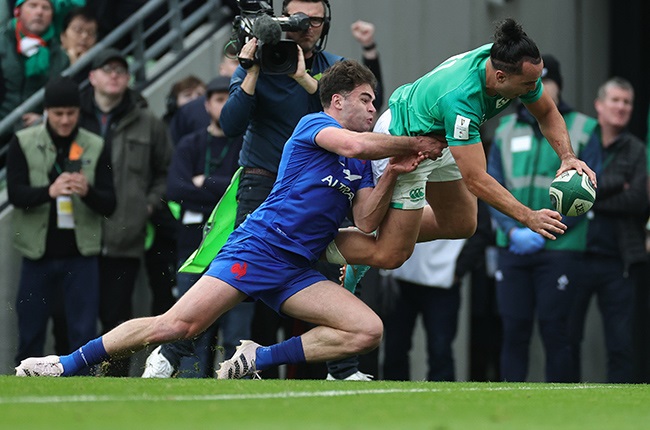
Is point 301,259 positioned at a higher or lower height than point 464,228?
lower

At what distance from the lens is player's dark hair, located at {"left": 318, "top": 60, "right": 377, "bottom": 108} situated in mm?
7790

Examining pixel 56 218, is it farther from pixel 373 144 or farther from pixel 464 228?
pixel 373 144

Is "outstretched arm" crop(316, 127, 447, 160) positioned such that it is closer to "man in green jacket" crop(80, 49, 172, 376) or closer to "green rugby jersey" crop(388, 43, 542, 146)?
"green rugby jersey" crop(388, 43, 542, 146)

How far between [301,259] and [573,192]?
1562 millimetres

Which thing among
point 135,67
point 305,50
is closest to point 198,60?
point 135,67

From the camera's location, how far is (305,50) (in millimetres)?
8539

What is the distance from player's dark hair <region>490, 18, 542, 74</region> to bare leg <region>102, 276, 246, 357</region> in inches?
75.5

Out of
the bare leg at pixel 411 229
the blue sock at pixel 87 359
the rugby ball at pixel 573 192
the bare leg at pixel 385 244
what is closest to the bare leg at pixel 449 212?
Result: the bare leg at pixel 411 229

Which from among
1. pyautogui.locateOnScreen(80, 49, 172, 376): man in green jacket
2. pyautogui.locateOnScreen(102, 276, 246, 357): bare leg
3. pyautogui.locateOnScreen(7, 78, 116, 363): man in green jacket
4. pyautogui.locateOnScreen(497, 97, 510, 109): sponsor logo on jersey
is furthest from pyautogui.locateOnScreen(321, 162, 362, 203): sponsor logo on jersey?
pyautogui.locateOnScreen(80, 49, 172, 376): man in green jacket

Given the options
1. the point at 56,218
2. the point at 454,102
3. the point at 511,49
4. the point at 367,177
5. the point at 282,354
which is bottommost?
the point at 282,354

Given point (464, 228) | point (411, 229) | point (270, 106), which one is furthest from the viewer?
point (270, 106)

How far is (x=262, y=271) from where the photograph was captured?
25.4 ft

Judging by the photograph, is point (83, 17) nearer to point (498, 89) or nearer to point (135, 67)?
point (135, 67)

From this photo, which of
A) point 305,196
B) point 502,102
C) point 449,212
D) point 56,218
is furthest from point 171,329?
point 56,218
